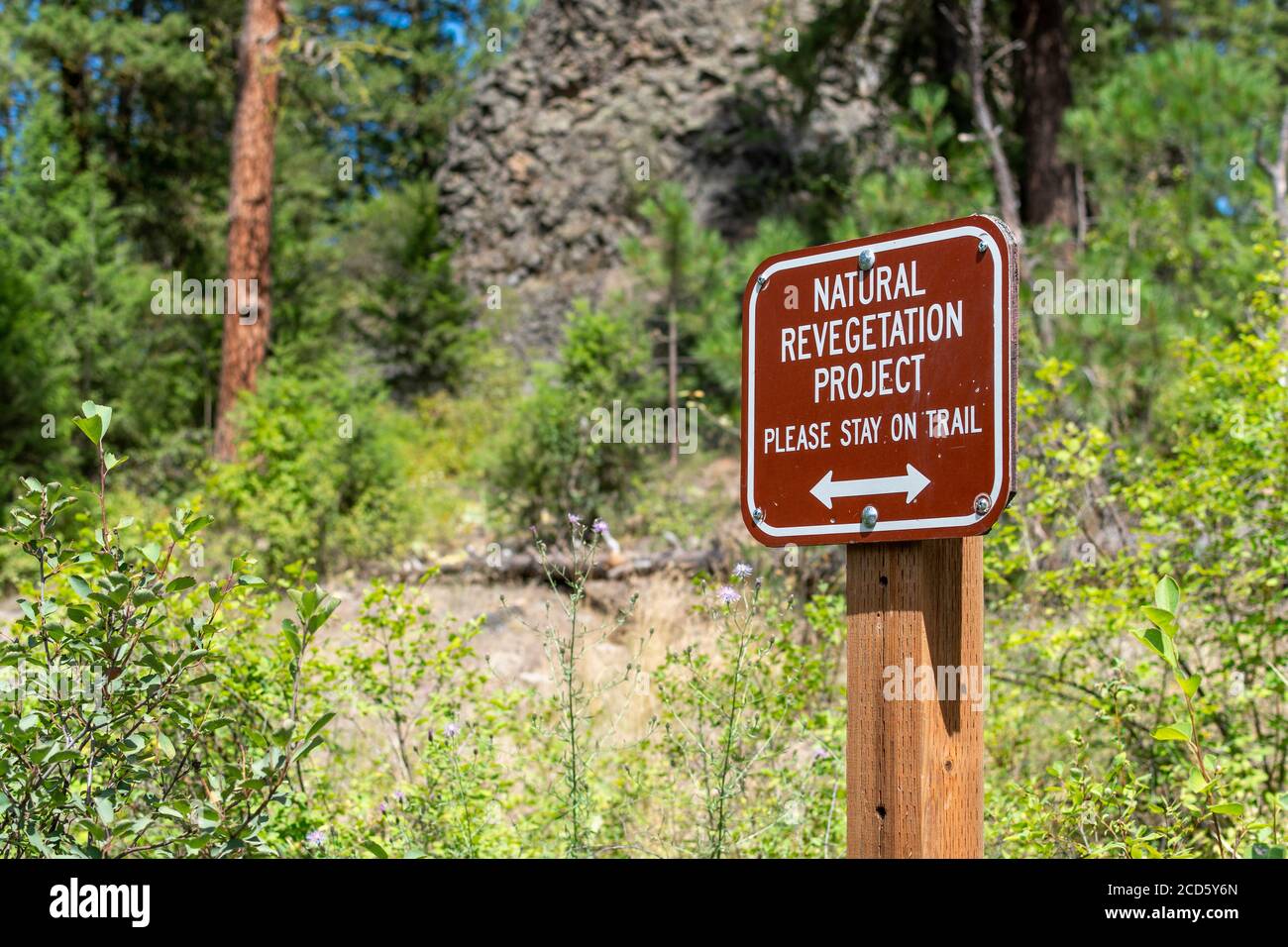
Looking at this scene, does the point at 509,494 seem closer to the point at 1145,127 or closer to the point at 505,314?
the point at 1145,127

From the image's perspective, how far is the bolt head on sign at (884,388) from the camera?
1702mm

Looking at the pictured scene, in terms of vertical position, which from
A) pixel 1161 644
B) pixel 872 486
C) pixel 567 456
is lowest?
pixel 1161 644

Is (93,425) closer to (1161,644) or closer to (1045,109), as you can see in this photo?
(1161,644)

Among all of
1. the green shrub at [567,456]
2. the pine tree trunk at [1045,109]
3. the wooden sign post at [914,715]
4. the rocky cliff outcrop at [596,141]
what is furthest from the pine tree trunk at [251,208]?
the wooden sign post at [914,715]

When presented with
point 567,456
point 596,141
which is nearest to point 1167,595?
point 567,456

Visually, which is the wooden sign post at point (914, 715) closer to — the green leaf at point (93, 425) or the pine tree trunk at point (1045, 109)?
the green leaf at point (93, 425)

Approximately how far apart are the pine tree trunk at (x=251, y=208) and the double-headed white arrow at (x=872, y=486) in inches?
362

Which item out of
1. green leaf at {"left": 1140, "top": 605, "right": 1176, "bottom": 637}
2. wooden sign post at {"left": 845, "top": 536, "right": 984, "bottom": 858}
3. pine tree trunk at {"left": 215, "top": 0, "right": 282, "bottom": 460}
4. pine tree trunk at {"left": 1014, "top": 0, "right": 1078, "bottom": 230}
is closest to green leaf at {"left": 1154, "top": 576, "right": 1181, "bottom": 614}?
green leaf at {"left": 1140, "top": 605, "right": 1176, "bottom": 637}

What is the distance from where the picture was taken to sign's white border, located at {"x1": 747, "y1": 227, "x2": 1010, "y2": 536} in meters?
1.67

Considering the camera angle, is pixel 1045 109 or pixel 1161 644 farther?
pixel 1045 109

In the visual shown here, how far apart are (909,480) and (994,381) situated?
20 cm

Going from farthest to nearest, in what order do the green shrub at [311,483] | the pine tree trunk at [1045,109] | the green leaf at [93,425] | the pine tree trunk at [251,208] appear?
the pine tree trunk at [251,208]
the pine tree trunk at [1045,109]
the green shrub at [311,483]
the green leaf at [93,425]

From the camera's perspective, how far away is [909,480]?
5.81 ft

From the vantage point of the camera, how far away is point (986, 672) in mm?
3482
